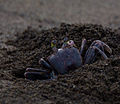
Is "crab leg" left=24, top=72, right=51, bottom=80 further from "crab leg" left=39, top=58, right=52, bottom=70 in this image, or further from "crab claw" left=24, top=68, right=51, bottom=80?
"crab leg" left=39, top=58, right=52, bottom=70

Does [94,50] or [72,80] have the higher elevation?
[94,50]

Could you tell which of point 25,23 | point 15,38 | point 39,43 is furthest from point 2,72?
point 25,23

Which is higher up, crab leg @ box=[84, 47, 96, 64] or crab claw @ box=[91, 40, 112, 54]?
crab claw @ box=[91, 40, 112, 54]

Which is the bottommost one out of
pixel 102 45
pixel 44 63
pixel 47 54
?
pixel 44 63

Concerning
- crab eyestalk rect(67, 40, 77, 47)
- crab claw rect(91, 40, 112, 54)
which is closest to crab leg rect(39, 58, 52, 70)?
crab eyestalk rect(67, 40, 77, 47)

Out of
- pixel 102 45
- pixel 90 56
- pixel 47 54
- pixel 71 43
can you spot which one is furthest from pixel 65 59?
pixel 102 45

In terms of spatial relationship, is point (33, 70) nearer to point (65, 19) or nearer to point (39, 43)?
point (39, 43)

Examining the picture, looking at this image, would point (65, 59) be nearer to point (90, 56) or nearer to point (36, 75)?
point (90, 56)
